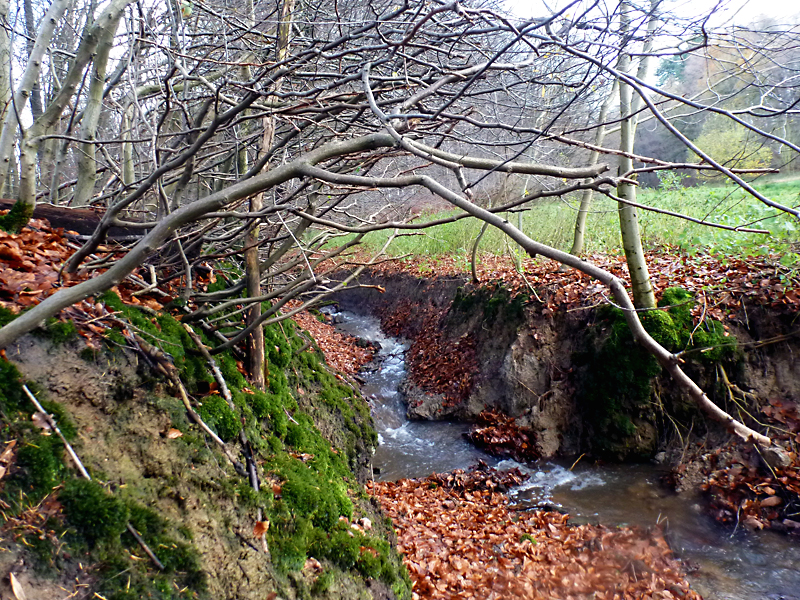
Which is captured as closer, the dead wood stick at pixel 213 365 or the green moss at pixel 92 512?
the green moss at pixel 92 512

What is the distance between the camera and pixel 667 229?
7.91m

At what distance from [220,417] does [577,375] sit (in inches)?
190

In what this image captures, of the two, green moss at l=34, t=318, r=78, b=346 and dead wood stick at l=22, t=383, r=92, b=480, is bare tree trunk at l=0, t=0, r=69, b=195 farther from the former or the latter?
dead wood stick at l=22, t=383, r=92, b=480

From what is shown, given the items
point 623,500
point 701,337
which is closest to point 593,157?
point 701,337

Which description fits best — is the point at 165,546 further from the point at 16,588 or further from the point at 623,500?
the point at 623,500

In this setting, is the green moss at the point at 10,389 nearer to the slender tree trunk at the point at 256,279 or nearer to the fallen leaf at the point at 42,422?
the fallen leaf at the point at 42,422

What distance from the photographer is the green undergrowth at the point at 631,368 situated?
5048mm

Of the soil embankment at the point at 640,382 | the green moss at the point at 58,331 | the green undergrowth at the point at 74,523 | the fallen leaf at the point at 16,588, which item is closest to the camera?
the fallen leaf at the point at 16,588

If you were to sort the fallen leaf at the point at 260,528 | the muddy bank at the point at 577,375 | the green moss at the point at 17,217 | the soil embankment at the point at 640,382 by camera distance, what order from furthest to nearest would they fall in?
the muddy bank at the point at 577,375, the soil embankment at the point at 640,382, the green moss at the point at 17,217, the fallen leaf at the point at 260,528

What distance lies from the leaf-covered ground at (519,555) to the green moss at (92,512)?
2.56 m

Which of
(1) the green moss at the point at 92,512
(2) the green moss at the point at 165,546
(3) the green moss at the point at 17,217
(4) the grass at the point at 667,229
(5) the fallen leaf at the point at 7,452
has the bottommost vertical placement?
(2) the green moss at the point at 165,546

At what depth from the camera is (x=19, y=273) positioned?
2.63 metres

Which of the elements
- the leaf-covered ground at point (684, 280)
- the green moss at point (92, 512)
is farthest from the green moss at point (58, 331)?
the leaf-covered ground at point (684, 280)

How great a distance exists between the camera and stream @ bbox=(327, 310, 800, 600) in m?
3.64
